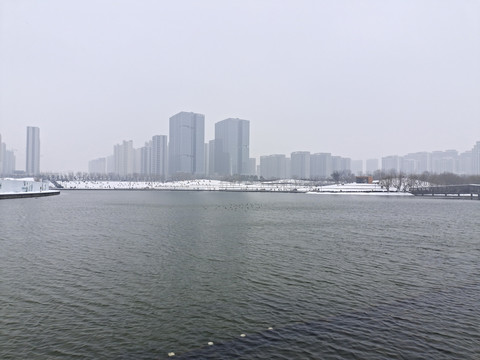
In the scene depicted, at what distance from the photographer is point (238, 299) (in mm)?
17047

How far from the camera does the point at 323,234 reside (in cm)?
3928

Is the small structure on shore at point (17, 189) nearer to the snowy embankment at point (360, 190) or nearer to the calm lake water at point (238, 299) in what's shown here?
the calm lake water at point (238, 299)

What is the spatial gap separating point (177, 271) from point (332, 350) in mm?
12604

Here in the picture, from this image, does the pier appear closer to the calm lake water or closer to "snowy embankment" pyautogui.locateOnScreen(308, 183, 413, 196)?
"snowy embankment" pyautogui.locateOnScreen(308, 183, 413, 196)

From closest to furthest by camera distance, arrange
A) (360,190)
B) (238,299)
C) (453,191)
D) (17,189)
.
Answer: (238,299)
(17,189)
(453,191)
(360,190)

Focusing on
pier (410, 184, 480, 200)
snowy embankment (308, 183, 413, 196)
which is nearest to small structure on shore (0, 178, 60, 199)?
snowy embankment (308, 183, 413, 196)

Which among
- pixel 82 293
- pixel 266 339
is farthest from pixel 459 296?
pixel 82 293

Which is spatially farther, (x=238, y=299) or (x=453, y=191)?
(x=453, y=191)

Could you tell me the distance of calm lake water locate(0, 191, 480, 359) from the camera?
1219 cm

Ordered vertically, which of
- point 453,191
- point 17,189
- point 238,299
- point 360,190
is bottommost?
point 238,299

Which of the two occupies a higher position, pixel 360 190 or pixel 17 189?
pixel 17 189

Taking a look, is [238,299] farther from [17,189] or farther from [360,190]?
[360,190]

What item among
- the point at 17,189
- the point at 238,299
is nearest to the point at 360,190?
the point at 17,189

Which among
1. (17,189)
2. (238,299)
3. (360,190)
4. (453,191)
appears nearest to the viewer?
(238,299)
